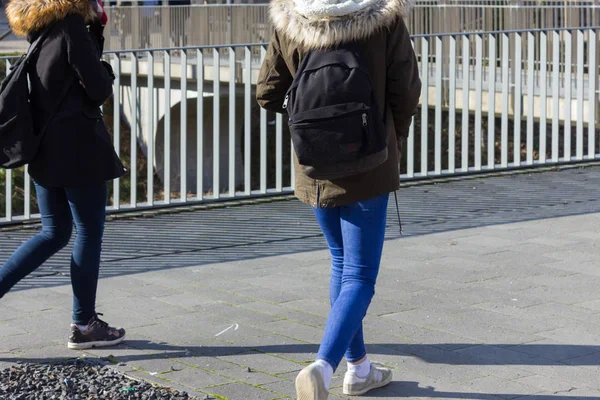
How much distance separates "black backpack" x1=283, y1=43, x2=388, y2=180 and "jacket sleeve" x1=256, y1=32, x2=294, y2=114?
0.25 meters

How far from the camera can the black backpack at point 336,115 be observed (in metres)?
3.87

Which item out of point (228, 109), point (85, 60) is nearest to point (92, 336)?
point (85, 60)

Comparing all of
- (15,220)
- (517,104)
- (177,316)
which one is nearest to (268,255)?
(177,316)

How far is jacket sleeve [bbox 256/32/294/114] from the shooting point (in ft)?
13.8

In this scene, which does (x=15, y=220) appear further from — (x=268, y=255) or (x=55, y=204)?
(x=55, y=204)

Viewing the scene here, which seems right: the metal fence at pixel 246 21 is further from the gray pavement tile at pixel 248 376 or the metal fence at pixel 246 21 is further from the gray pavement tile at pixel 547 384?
the gray pavement tile at pixel 248 376

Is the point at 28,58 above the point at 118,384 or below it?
above

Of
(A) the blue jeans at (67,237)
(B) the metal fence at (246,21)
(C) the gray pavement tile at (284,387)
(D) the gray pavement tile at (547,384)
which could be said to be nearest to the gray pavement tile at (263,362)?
(C) the gray pavement tile at (284,387)

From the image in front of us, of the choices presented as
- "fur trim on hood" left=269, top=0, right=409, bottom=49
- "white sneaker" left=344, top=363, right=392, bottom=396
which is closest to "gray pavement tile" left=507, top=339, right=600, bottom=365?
"white sneaker" left=344, top=363, right=392, bottom=396

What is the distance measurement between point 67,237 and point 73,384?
872 mm

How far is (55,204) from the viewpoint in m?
4.91

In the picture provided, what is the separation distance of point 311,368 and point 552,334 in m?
1.74

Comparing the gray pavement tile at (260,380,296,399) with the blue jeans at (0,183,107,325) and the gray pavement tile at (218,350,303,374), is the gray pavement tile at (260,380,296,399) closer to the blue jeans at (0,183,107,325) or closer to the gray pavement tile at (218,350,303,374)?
the gray pavement tile at (218,350,303,374)

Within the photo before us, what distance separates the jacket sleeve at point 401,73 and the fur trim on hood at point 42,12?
1.50m
